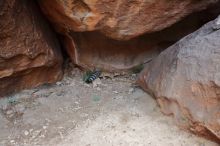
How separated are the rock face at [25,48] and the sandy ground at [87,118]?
92mm

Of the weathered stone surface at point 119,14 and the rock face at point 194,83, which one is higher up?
the weathered stone surface at point 119,14

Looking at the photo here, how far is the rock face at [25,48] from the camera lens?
2.47 meters

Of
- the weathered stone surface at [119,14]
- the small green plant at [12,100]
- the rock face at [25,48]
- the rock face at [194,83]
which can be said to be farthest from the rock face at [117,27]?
the small green plant at [12,100]

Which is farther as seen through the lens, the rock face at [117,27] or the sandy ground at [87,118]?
the rock face at [117,27]

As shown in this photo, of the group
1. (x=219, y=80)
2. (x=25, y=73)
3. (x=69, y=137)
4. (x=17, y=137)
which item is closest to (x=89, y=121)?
(x=69, y=137)

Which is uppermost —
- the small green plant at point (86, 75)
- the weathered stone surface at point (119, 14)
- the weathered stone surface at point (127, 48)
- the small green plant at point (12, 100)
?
the weathered stone surface at point (119, 14)

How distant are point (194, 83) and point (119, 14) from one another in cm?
70

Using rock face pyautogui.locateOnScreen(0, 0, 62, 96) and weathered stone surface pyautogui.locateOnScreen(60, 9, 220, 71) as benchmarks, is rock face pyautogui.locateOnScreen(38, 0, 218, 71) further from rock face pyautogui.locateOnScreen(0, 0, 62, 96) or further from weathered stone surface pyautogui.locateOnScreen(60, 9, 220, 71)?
rock face pyautogui.locateOnScreen(0, 0, 62, 96)

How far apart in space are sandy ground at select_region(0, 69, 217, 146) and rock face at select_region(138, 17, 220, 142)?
0.32 feet

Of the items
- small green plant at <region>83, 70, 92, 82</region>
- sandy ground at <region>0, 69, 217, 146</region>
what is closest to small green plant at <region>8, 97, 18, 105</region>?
sandy ground at <region>0, 69, 217, 146</region>

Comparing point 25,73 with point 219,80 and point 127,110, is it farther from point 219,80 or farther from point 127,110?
point 219,80

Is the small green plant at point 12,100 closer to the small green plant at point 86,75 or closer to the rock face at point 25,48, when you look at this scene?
the rock face at point 25,48

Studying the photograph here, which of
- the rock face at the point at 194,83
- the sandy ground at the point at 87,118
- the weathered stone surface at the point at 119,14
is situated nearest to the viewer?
the rock face at the point at 194,83

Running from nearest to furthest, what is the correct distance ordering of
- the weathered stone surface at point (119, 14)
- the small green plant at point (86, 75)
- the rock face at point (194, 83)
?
the rock face at point (194, 83) < the weathered stone surface at point (119, 14) < the small green plant at point (86, 75)
